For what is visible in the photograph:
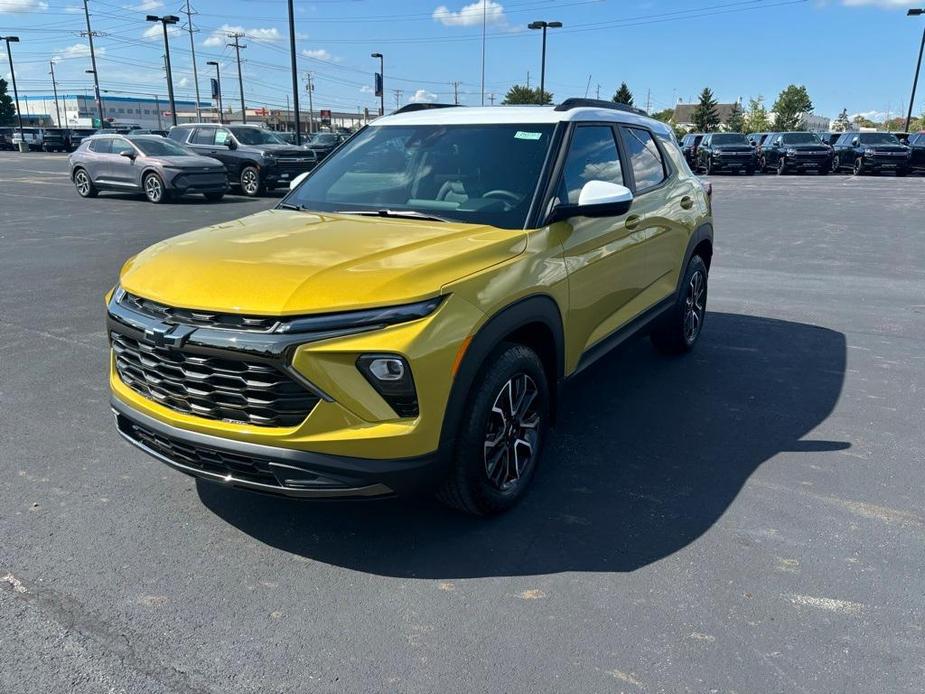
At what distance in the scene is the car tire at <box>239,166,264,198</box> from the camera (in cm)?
1912

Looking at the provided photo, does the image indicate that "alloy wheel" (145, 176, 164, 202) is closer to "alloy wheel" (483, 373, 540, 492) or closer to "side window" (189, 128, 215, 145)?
"side window" (189, 128, 215, 145)

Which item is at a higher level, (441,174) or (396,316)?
(441,174)

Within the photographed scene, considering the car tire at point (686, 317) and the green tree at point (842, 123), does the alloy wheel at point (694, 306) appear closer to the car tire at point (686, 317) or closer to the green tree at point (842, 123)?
the car tire at point (686, 317)

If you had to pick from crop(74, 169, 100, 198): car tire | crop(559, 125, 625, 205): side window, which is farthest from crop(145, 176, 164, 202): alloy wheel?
crop(559, 125, 625, 205): side window

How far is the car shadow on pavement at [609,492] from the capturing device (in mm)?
3045

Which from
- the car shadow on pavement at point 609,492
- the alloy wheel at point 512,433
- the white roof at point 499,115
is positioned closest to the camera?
the car shadow on pavement at point 609,492

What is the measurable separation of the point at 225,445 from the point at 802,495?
9.00 feet

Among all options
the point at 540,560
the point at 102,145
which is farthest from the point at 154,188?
the point at 540,560

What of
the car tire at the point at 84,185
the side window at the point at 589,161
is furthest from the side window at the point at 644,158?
the car tire at the point at 84,185

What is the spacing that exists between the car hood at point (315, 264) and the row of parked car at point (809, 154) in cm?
2899

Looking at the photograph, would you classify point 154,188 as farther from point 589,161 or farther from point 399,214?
point 589,161

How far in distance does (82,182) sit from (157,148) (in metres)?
2.64

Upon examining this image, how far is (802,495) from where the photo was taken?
11.6ft

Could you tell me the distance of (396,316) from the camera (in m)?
2.62
